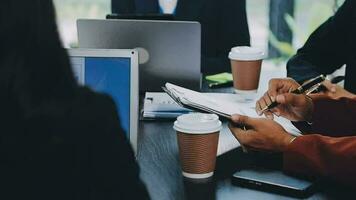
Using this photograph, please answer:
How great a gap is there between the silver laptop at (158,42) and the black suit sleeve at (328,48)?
0.50 metres

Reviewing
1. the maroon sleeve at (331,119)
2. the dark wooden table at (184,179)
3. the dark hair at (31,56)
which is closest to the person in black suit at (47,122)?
the dark hair at (31,56)

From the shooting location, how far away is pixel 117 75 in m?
1.67

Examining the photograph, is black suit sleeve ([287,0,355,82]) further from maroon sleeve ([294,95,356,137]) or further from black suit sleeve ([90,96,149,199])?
black suit sleeve ([90,96,149,199])

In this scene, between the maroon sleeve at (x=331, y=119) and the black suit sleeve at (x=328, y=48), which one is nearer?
the maroon sleeve at (x=331, y=119)

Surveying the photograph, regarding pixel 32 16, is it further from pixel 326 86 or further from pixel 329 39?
pixel 329 39

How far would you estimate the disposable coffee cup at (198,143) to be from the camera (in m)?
1.46

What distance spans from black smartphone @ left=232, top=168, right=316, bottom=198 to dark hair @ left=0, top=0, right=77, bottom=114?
0.67 m

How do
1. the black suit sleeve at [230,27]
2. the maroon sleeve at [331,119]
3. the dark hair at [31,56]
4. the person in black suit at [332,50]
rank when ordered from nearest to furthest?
the dark hair at [31,56], the maroon sleeve at [331,119], the person in black suit at [332,50], the black suit sleeve at [230,27]

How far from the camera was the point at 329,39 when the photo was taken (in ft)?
→ 8.45

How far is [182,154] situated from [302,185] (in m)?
0.28

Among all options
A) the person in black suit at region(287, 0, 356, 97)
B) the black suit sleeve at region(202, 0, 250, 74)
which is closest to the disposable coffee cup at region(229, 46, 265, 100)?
the person in black suit at region(287, 0, 356, 97)

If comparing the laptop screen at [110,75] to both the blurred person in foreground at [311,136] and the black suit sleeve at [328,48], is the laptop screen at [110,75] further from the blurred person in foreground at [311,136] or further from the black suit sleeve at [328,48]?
the black suit sleeve at [328,48]

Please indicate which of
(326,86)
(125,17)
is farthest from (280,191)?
(125,17)

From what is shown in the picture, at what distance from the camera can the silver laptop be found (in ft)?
7.02
